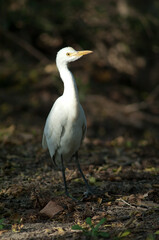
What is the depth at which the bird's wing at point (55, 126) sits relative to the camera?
13.2ft

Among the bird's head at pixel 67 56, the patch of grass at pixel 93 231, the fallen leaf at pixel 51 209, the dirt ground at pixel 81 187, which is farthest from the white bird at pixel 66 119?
the patch of grass at pixel 93 231

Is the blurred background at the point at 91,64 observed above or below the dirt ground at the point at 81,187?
above

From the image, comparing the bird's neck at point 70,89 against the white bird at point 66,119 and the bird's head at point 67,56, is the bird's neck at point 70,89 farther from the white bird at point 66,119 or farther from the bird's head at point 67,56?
the bird's head at point 67,56

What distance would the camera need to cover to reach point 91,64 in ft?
35.6

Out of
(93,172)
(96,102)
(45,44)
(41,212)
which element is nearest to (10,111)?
(96,102)

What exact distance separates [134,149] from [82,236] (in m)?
3.51

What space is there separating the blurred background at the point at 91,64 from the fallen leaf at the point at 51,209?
3.71m

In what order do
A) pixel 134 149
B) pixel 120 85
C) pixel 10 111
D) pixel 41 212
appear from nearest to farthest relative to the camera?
pixel 41 212, pixel 134 149, pixel 10 111, pixel 120 85

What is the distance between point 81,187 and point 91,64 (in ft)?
22.9

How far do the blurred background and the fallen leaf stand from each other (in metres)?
3.71

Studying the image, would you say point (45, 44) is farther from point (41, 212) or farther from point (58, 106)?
point (41, 212)

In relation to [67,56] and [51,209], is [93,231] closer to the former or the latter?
[51,209]

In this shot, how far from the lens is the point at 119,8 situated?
9781mm

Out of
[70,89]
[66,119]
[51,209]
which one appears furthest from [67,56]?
[51,209]
